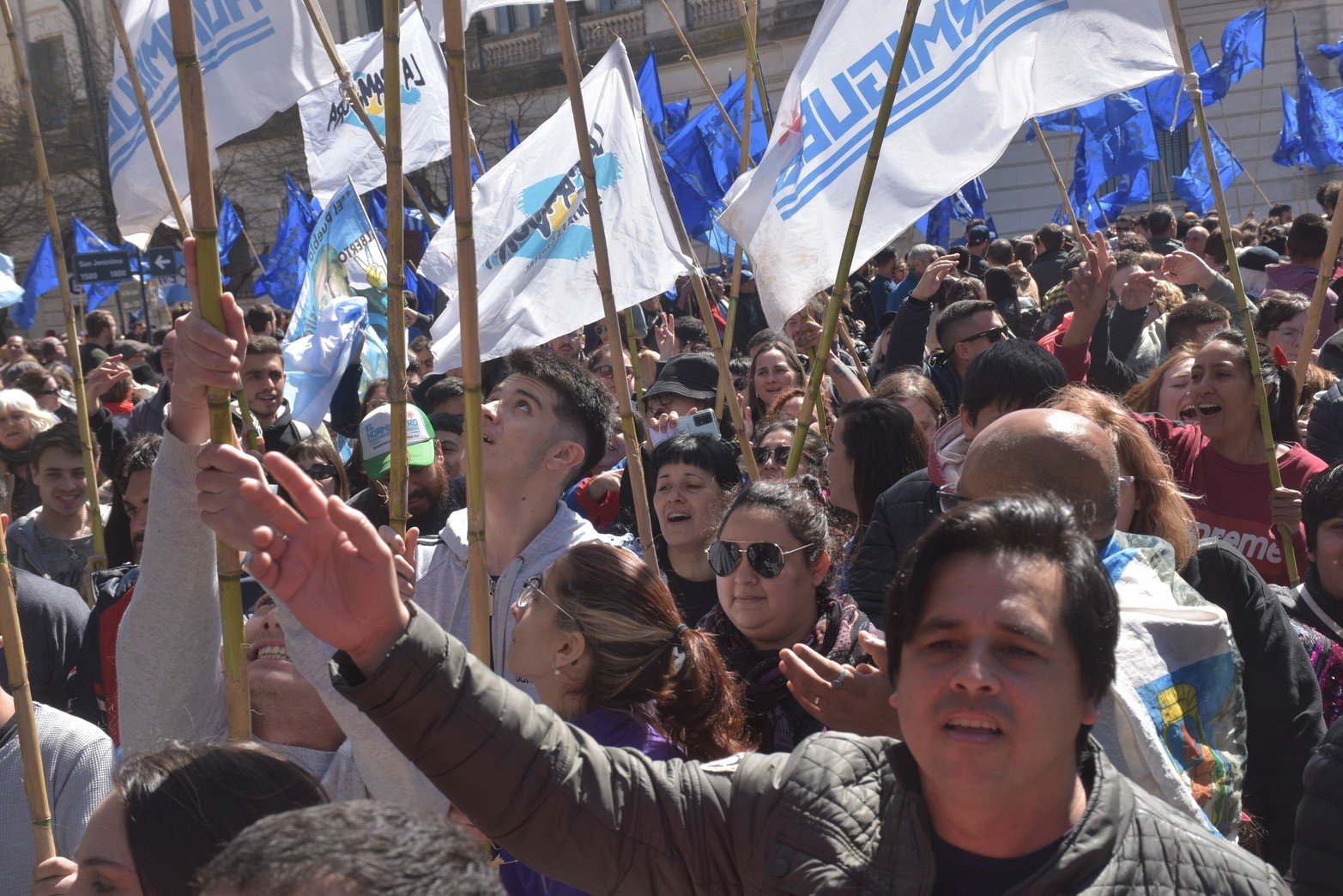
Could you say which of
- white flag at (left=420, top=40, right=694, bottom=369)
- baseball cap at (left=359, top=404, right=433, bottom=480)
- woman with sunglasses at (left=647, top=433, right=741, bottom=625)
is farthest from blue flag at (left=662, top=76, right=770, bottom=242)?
woman with sunglasses at (left=647, top=433, right=741, bottom=625)

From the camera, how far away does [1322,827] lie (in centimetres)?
200

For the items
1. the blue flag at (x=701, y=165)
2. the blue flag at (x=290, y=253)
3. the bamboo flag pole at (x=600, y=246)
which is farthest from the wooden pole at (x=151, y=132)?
the blue flag at (x=290, y=253)

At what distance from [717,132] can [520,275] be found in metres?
7.47

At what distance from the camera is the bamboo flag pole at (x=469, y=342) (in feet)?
7.48

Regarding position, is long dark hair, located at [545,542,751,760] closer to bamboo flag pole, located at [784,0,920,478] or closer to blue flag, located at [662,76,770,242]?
bamboo flag pole, located at [784,0,920,478]

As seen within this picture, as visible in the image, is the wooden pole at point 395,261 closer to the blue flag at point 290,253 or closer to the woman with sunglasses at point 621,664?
the woman with sunglasses at point 621,664

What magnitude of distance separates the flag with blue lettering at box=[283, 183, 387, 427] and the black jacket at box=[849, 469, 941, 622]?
4006mm

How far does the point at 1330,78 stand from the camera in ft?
73.6

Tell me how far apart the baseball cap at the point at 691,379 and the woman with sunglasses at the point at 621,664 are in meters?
3.70

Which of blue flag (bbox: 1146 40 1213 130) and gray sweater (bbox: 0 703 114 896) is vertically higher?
blue flag (bbox: 1146 40 1213 130)

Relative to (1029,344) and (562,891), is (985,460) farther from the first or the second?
(1029,344)

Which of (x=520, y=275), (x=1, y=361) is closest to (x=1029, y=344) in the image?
(x=520, y=275)

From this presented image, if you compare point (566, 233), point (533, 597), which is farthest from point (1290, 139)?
point (533, 597)

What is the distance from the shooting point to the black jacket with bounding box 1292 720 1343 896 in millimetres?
1975
